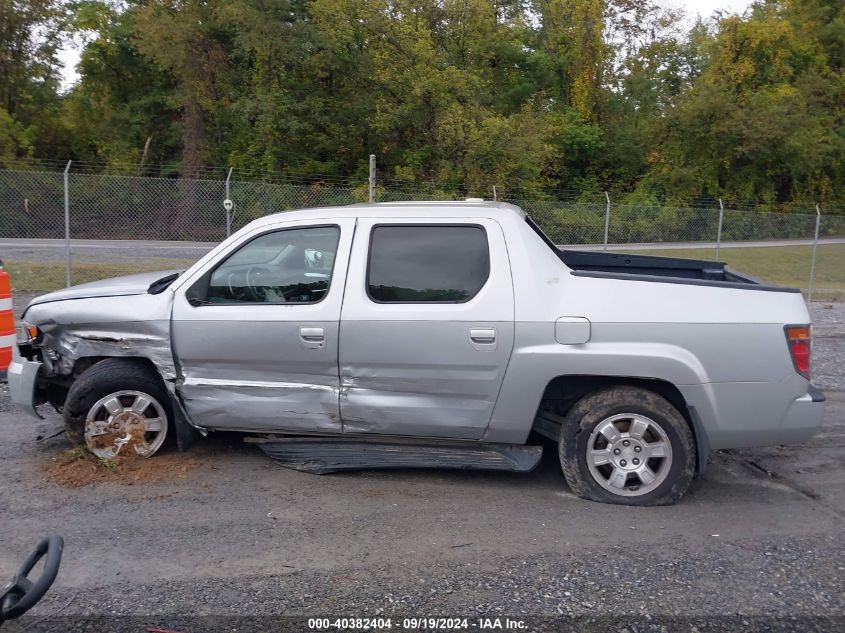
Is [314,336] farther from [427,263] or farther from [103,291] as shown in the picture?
[103,291]

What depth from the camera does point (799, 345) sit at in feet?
15.6

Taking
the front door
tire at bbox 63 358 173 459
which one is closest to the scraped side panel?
the front door

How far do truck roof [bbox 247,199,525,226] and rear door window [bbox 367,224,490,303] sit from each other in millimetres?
101

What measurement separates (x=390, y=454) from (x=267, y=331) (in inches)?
45.0

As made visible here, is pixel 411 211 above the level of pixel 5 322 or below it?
above

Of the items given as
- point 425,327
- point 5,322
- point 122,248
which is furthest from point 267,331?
point 122,248

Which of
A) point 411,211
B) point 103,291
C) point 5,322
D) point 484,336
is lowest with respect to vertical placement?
point 5,322

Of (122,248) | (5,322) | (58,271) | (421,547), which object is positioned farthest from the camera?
(122,248)

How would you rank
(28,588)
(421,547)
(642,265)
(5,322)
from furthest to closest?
(5,322)
(642,265)
(421,547)
(28,588)

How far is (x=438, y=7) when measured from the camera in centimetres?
2878

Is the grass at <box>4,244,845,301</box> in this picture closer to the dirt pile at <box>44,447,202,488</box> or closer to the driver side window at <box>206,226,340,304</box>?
the dirt pile at <box>44,447,202,488</box>

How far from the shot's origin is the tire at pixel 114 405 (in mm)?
5344

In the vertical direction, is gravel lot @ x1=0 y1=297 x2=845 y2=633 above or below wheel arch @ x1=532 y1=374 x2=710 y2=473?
below

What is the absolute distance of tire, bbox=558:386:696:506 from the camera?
15.9 ft
